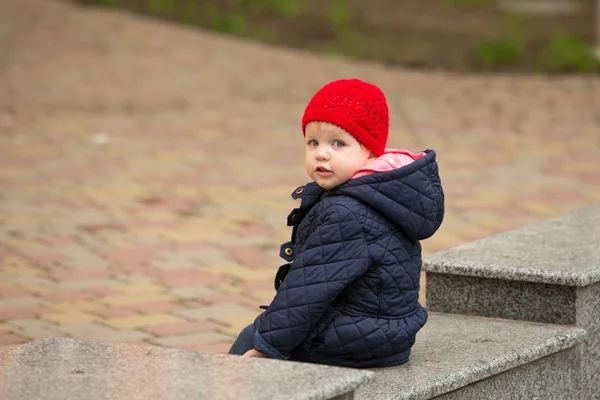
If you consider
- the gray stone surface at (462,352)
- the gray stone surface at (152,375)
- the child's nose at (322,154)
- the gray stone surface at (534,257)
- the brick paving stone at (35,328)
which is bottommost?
the brick paving stone at (35,328)

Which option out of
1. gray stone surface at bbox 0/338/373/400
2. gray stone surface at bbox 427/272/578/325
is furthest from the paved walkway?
gray stone surface at bbox 0/338/373/400

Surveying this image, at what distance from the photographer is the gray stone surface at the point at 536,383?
11.1 feet

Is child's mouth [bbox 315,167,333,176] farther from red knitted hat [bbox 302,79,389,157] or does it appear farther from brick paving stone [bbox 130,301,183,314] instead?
brick paving stone [bbox 130,301,183,314]

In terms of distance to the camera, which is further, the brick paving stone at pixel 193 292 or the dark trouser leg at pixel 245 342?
the brick paving stone at pixel 193 292

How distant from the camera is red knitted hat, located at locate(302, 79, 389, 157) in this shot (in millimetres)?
3209

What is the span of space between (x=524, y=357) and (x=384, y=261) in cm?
64

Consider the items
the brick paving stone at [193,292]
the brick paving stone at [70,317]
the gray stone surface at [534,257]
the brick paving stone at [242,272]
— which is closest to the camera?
the gray stone surface at [534,257]

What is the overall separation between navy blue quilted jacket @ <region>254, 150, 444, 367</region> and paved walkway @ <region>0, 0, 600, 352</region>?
152 cm

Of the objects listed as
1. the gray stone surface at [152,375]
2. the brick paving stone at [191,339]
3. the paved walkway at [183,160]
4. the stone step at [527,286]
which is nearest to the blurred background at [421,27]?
the paved walkway at [183,160]

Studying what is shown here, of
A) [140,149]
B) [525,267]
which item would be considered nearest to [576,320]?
[525,267]

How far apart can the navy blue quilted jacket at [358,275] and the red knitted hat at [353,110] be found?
139mm

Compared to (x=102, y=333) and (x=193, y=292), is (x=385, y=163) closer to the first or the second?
(x=102, y=333)

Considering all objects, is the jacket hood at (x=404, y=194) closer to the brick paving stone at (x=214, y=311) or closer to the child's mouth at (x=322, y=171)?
the child's mouth at (x=322, y=171)

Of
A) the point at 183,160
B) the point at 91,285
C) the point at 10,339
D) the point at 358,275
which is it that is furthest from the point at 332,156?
the point at 183,160
